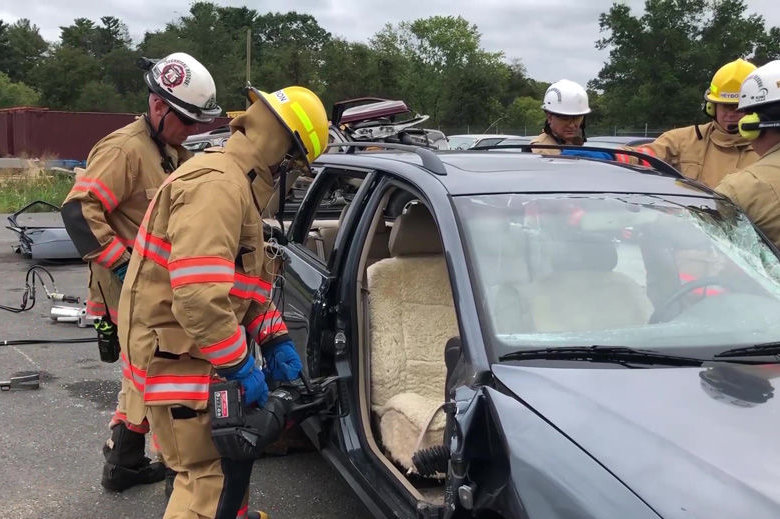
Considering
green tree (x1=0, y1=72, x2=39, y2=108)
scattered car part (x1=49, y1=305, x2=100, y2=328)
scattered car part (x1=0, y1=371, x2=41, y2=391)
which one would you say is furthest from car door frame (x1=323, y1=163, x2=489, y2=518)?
green tree (x1=0, y1=72, x2=39, y2=108)

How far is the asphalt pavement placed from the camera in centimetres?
338

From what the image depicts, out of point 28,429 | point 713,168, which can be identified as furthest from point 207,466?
point 713,168

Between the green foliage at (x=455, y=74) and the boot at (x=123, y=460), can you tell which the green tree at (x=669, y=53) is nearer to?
the green foliage at (x=455, y=74)

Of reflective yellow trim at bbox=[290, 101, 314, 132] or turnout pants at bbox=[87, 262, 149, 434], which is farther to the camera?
turnout pants at bbox=[87, 262, 149, 434]

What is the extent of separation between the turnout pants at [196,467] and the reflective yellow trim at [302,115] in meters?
1.02

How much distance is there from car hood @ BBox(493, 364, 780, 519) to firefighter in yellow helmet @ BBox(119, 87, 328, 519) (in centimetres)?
89

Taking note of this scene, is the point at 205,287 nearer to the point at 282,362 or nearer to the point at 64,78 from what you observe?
the point at 282,362

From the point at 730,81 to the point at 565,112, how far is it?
107 centimetres

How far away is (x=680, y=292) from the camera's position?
238cm

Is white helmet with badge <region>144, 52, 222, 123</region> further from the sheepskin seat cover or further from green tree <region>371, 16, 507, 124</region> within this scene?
green tree <region>371, 16, 507, 124</region>

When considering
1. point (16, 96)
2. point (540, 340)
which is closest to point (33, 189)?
point (540, 340)

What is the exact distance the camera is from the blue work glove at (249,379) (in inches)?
92.9

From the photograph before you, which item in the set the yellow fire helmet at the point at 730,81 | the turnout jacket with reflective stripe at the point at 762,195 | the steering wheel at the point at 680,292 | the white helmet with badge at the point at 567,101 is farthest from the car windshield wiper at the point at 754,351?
the white helmet with badge at the point at 567,101

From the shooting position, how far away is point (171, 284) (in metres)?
2.29
